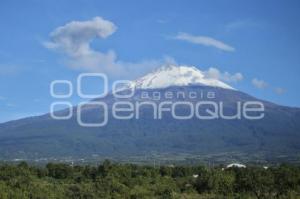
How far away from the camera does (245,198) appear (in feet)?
103

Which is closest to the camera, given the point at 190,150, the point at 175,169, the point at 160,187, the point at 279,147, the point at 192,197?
the point at 192,197

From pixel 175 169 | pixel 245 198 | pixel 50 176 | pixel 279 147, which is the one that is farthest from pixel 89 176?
pixel 279 147

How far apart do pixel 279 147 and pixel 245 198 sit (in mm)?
158250

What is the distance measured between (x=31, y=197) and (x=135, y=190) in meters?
7.28

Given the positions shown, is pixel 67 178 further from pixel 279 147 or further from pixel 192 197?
pixel 279 147

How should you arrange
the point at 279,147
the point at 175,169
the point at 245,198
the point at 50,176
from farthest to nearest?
the point at 279,147
the point at 175,169
the point at 50,176
the point at 245,198

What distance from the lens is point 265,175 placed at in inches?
1629

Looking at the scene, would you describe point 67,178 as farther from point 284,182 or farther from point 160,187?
point 284,182

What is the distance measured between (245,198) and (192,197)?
18.7ft

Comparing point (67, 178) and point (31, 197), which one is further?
point (67, 178)

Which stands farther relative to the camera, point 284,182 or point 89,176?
point 89,176

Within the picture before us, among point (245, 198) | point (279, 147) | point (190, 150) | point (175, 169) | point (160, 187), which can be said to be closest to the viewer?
point (245, 198)

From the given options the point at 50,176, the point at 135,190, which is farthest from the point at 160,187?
the point at 50,176

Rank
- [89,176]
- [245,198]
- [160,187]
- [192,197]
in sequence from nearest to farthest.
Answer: [245,198]
[192,197]
[160,187]
[89,176]
